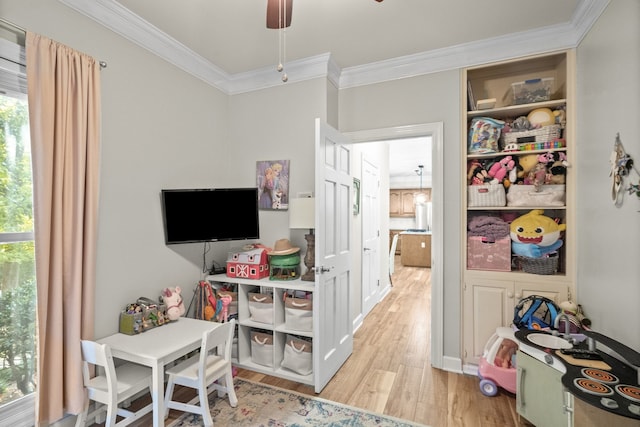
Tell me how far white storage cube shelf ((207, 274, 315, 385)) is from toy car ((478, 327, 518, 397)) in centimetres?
128

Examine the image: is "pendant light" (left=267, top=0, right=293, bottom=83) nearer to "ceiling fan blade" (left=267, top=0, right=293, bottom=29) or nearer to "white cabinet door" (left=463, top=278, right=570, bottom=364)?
"ceiling fan blade" (left=267, top=0, right=293, bottom=29)

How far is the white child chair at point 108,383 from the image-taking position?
5.62 ft

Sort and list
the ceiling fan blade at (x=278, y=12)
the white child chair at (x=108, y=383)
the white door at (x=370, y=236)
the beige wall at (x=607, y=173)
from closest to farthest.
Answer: the ceiling fan blade at (x=278, y=12) → the beige wall at (x=607, y=173) → the white child chair at (x=108, y=383) → the white door at (x=370, y=236)

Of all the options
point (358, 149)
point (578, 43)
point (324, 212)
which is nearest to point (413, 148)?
point (358, 149)

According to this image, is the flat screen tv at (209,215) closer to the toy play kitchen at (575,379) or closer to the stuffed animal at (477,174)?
the stuffed animal at (477,174)

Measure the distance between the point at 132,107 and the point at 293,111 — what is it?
129cm

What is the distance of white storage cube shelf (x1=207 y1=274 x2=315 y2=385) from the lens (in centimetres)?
254

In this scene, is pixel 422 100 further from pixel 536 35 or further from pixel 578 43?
pixel 578 43

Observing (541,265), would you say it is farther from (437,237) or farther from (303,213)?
(303,213)

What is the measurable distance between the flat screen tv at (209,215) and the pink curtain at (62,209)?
0.57 m

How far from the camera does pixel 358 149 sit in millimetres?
3889

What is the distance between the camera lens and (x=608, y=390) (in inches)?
54.2

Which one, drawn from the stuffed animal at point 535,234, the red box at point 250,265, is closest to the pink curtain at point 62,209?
the red box at point 250,265

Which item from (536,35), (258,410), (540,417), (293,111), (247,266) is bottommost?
(258,410)
